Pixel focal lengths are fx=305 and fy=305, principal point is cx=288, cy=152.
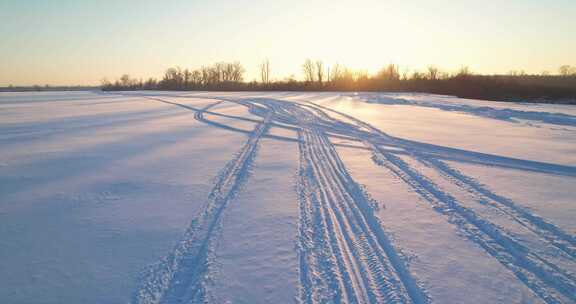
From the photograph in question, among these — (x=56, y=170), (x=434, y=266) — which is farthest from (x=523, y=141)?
(x=56, y=170)

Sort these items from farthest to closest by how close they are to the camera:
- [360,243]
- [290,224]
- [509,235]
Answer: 1. [290,224]
2. [509,235]
3. [360,243]

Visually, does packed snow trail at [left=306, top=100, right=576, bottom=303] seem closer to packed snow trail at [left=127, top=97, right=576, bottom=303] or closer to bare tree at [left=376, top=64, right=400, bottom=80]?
packed snow trail at [left=127, top=97, right=576, bottom=303]

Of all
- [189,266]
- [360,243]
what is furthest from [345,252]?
[189,266]

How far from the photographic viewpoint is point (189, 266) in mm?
2791

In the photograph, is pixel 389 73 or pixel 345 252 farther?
pixel 389 73

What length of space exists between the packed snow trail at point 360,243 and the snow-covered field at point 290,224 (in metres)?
0.02

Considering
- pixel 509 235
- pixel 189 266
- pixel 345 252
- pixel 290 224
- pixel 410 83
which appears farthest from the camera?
pixel 410 83

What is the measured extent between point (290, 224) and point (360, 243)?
87 centimetres

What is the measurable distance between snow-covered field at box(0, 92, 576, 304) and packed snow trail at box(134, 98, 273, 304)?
2 centimetres

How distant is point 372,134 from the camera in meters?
9.49

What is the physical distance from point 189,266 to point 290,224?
1270 mm

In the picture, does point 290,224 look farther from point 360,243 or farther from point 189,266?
point 189,266

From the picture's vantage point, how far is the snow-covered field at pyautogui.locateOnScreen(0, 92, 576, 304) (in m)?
2.51

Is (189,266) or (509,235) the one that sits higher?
(509,235)
